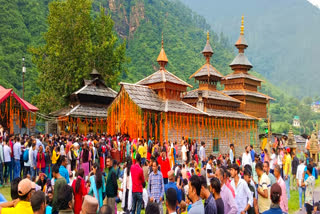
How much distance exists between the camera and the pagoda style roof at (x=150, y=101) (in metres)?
26.5

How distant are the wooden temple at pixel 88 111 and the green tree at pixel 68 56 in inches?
153

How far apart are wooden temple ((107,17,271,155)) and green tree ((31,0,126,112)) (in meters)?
10.5

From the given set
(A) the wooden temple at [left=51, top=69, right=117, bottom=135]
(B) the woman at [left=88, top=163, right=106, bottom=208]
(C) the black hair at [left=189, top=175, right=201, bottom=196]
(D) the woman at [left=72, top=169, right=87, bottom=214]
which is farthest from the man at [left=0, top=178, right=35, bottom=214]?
A: (A) the wooden temple at [left=51, top=69, right=117, bottom=135]

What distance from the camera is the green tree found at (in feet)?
127

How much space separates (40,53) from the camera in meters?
41.2

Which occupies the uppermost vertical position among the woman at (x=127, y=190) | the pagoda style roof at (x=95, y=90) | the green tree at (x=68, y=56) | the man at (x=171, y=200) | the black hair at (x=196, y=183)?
the green tree at (x=68, y=56)

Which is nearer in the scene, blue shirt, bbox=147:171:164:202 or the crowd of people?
the crowd of people

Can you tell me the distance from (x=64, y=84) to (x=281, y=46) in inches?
6982

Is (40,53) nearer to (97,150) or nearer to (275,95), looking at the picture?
(97,150)

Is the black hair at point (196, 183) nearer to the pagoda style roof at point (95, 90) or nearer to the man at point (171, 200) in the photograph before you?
the man at point (171, 200)

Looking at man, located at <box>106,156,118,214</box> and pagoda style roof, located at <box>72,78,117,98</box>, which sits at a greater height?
pagoda style roof, located at <box>72,78,117,98</box>

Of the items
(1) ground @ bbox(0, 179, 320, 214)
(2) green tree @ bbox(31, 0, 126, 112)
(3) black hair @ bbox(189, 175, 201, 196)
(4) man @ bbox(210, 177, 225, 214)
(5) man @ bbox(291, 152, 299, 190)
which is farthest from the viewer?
(2) green tree @ bbox(31, 0, 126, 112)

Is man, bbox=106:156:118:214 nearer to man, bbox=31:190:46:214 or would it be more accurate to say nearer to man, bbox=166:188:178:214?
man, bbox=166:188:178:214

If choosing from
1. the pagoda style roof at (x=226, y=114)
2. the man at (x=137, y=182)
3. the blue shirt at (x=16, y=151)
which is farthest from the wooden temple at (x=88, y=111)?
the man at (x=137, y=182)
